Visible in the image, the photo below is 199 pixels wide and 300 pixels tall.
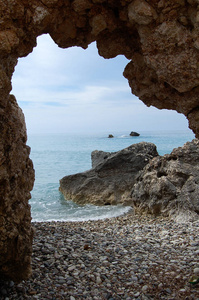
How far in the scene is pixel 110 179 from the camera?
1500 centimetres

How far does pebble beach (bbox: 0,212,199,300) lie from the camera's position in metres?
4.68

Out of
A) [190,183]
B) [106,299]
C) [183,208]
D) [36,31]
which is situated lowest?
[106,299]

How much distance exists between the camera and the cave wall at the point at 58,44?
417cm

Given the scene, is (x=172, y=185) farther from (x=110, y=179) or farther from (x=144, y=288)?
(x=110, y=179)

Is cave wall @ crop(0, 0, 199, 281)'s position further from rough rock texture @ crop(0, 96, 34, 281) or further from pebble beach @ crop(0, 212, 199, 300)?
pebble beach @ crop(0, 212, 199, 300)

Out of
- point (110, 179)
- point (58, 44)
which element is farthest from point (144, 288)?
point (110, 179)

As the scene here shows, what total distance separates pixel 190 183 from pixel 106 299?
5734 mm

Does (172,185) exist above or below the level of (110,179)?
above

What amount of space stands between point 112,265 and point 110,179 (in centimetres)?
941

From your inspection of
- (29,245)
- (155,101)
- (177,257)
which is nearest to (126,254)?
(177,257)

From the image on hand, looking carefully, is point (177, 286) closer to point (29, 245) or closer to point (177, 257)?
point (177, 257)

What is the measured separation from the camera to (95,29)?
4922 millimetres

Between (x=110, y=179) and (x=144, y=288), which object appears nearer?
(x=144, y=288)

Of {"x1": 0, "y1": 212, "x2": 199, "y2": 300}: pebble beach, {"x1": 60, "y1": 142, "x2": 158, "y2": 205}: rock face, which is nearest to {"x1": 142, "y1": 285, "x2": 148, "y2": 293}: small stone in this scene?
{"x1": 0, "y1": 212, "x2": 199, "y2": 300}: pebble beach
